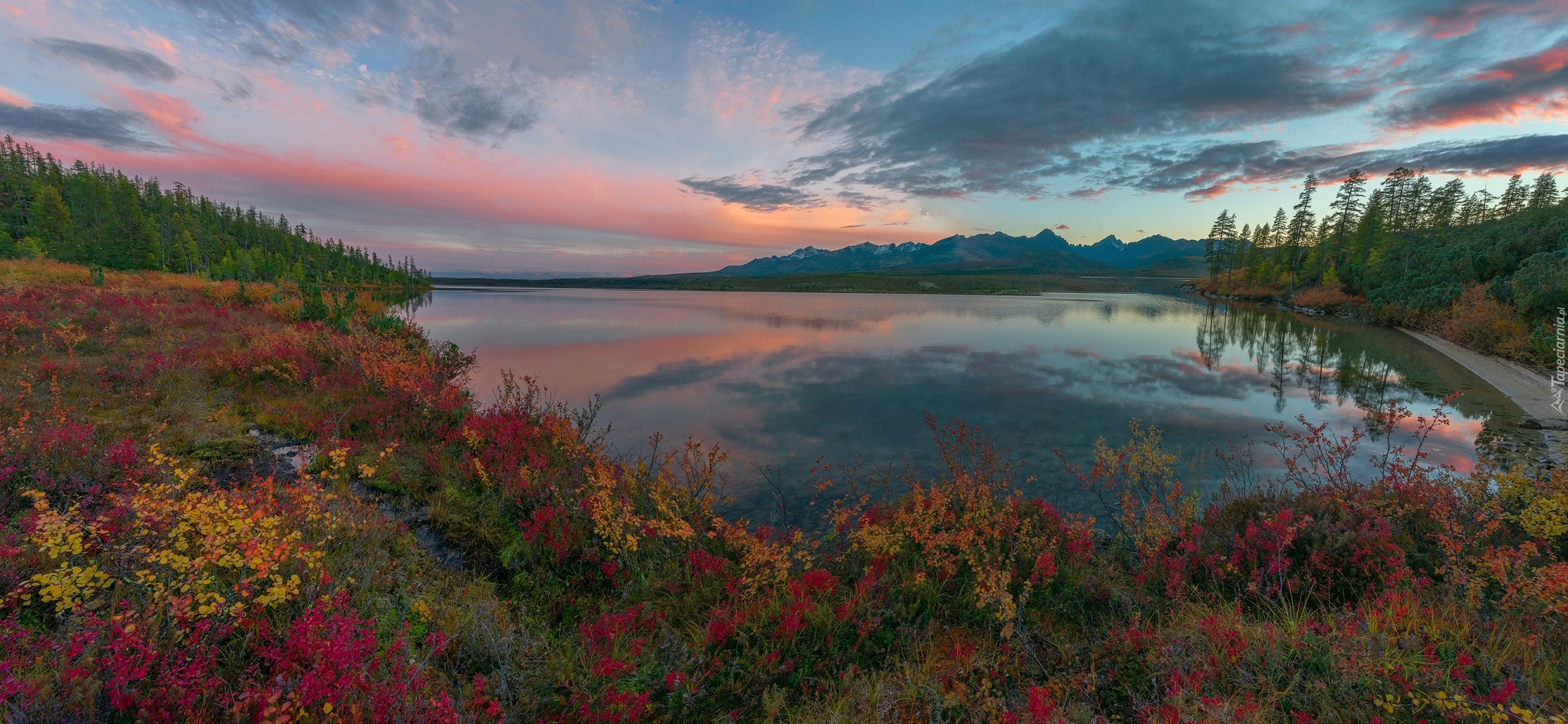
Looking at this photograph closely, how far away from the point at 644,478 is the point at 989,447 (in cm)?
706

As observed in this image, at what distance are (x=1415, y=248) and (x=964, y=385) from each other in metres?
61.5

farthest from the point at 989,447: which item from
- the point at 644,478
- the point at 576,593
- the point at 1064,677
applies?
the point at 576,593

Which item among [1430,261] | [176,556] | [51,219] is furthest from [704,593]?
[51,219]

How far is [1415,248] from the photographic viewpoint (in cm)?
4997

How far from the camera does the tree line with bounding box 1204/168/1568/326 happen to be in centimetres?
3012

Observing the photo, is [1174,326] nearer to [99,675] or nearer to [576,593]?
Result: [576,593]

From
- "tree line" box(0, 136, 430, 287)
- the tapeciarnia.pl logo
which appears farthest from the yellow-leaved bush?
"tree line" box(0, 136, 430, 287)

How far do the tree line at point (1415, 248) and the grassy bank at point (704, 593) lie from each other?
112ft

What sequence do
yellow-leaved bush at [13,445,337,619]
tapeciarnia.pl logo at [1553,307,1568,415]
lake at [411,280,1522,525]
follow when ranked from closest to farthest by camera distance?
yellow-leaved bush at [13,445,337,619] → lake at [411,280,1522,525] → tapeciarnia.pl logo at [1553,307,1568,415]

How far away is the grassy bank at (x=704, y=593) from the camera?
4344 millimetres

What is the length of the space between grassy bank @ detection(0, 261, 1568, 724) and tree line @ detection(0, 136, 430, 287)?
55871 millimetres

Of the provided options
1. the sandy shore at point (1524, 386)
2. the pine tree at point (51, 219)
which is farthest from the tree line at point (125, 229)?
the sandy shore at point (1524, 386)

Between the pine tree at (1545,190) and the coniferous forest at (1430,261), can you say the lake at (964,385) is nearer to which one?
the coniferous forest at (1430,261)

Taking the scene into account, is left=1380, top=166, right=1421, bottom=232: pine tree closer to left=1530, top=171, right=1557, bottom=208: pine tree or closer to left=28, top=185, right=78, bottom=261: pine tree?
left=1530, top=171, right=1557, bottom=208: pine tree
